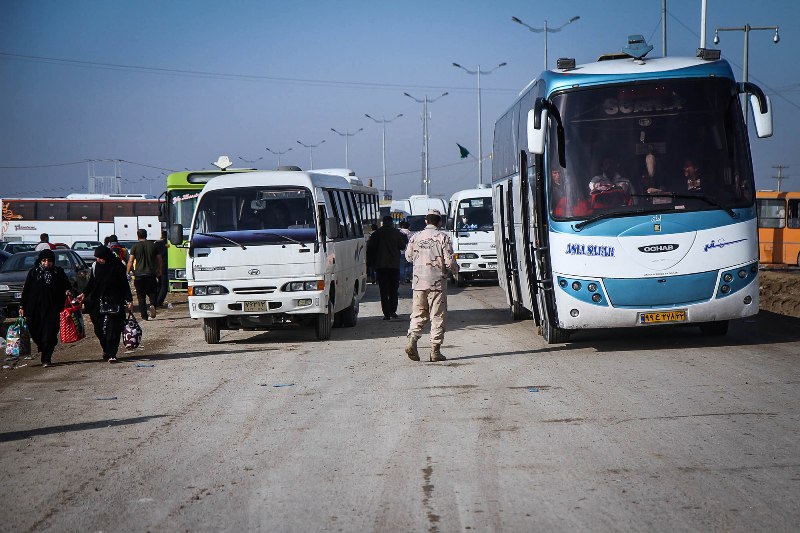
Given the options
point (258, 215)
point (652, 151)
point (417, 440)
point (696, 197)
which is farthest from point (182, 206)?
point (417, 440)

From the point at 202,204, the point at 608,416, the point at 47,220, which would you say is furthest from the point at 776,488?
the point at 47,220

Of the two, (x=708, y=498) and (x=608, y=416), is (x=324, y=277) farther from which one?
(x=708, y=498)

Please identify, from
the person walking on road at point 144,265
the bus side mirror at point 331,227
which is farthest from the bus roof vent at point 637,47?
the person walking on road at point 144,265

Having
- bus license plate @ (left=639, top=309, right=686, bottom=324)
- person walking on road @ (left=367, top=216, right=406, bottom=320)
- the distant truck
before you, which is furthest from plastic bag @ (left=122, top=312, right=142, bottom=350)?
the distant truck

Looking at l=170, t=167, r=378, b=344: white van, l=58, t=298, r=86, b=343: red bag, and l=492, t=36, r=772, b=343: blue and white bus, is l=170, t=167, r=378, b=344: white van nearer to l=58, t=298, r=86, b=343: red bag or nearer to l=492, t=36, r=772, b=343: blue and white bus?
l=58, t=298, r=86, b=343: red bag

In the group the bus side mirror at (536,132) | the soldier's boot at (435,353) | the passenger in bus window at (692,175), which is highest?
the bus side mirror at (536,132)

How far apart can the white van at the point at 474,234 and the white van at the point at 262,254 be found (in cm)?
1340

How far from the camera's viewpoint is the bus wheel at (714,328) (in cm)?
1483

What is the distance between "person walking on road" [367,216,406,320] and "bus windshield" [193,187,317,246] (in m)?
3.68

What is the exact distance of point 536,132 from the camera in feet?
42.8

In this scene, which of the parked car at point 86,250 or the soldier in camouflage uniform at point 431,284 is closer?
the soldier in camouflage uniform at point 431,284

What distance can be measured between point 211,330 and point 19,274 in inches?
432

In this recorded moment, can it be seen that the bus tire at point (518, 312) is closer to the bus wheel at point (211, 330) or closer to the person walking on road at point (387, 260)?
the person walking on road at point (387, 260)

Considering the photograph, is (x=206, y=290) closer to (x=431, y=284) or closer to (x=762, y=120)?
(x=431, y=284)
